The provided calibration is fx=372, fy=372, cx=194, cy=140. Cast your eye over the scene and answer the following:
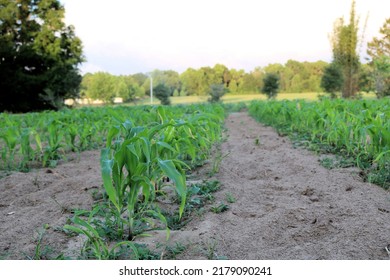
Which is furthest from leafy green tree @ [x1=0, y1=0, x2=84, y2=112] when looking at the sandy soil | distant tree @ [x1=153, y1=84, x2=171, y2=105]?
the sandy soil

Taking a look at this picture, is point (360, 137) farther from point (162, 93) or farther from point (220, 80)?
point (220, 80)

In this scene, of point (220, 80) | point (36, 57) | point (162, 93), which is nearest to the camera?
point (36, 57)

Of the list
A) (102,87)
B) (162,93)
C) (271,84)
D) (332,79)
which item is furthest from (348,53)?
(102,87)

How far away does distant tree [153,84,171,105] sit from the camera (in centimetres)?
2886

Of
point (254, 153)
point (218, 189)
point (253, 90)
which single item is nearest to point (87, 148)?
point (254, 153)

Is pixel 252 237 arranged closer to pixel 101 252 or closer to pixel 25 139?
pixel 101 252

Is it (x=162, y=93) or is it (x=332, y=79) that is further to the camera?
(x=162, y=93)

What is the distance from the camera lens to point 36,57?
23438 millimetres

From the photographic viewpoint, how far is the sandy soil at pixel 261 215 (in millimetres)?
1697

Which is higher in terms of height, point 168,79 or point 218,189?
point 168,79

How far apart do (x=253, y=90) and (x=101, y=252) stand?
33.2 metres

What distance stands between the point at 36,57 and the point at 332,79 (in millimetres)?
19789

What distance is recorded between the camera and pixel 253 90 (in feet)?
112

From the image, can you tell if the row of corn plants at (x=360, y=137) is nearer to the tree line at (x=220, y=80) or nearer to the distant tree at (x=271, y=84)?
the distant tree at (x=271, y=84)
